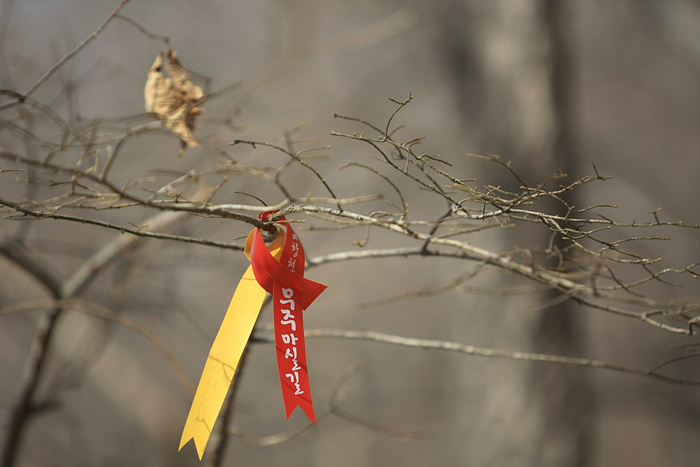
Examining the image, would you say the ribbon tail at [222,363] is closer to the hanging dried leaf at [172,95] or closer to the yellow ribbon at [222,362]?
the yellow ribbon at [222,362]

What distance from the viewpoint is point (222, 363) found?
0.98 ft

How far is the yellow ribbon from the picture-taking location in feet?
0.98

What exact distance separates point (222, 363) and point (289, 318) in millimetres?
58

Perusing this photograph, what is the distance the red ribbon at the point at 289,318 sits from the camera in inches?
11.9

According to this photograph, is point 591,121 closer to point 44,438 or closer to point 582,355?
point 582,355

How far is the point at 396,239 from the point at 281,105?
0.71 m

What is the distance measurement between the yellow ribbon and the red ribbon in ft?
0.05

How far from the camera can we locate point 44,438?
1.41 meters

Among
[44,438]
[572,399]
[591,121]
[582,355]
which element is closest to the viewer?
[572,399]

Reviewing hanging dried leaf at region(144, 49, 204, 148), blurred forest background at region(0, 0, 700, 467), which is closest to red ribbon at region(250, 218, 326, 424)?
hanging dried leaf at region(144, 49, 204, 148)

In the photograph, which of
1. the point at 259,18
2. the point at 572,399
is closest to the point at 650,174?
the point at 572,399

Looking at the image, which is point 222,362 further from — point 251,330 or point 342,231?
point 342,231

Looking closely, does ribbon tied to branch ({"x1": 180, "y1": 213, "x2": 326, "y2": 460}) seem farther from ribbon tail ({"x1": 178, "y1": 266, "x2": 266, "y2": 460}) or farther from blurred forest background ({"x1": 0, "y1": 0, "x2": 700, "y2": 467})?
blurred forest background ({"x1": 0, "y1": 0, "x2": 700, "y2": 467})

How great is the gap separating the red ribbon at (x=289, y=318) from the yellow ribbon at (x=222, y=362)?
16 millimetres
